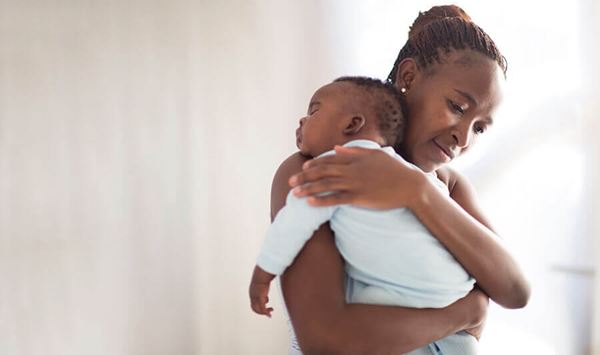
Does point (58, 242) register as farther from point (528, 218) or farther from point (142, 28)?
point (528, 218)

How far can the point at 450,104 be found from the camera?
112 centimetres

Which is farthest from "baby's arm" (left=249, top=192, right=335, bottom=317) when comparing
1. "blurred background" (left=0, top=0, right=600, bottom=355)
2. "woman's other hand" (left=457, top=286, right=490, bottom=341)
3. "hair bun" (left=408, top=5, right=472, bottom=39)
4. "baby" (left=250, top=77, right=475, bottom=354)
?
"blurred background" (left=0, top=0, right=600, bottom=355)

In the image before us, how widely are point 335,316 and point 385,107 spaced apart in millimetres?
368

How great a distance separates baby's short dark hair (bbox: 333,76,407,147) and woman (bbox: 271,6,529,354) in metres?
0.07

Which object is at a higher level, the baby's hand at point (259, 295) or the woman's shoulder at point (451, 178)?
the woman's shoulder at point (451, 178)

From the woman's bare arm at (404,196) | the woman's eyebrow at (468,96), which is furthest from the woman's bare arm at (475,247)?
the woman's eyebrow at (468,96)

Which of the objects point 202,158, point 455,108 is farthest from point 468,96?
point 202,158

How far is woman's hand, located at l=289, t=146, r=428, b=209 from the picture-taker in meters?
0.91

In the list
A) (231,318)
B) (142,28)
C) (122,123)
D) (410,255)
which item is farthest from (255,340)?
(410,255)

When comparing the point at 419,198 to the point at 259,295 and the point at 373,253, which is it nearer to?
the point at 373,253

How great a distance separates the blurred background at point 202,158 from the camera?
57.5 inches

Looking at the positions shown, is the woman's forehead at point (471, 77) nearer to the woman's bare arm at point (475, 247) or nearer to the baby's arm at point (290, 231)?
the woman's bare arm at point (475, 247)

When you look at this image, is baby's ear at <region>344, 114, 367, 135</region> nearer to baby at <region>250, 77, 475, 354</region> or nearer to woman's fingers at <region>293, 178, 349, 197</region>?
baby at <region>250, 77, 475, 354</region>

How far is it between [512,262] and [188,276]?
3.14 feet
